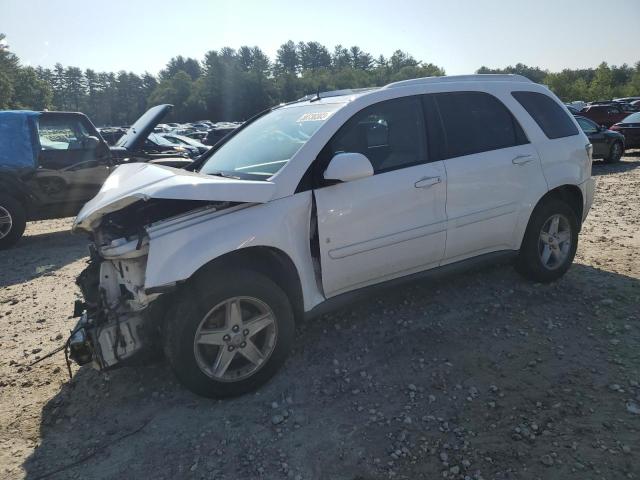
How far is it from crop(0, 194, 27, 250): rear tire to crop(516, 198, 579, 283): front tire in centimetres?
691

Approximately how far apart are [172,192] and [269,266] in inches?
32.4

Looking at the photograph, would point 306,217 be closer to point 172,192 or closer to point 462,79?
point 172,192

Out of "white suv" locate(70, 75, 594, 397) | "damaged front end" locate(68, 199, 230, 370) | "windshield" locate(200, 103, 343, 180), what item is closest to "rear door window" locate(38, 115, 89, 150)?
"white suv" locate(70, 75, 594, 397)

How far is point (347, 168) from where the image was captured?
2939 mm

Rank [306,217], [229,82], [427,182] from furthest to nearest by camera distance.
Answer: [229,82]
[427,182]
[306,217]

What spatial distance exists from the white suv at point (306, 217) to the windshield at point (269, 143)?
17mm

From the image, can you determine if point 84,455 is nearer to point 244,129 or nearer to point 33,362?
point 33,362

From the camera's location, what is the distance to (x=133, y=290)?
2740 mm

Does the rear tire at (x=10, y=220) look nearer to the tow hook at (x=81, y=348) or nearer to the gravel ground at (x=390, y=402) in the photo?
the gravel ground at (x=390, y=402)

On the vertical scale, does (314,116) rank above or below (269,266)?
above

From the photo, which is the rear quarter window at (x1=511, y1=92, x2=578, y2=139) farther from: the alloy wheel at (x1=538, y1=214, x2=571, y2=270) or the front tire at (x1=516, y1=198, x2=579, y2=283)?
the alloy wheel at (x1=538, y1=214, x2=571, y2=270)

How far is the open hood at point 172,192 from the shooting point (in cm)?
263

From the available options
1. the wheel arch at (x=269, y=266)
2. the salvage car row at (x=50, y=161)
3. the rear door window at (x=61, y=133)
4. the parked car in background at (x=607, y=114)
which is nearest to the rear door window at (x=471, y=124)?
the wheel arch at (x=269, y=266)

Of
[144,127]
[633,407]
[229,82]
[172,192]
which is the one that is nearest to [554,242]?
[633,407]
